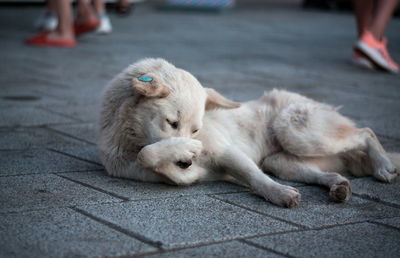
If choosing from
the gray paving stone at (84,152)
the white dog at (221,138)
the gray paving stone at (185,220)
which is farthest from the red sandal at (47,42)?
the gray paving stone at (185,220)

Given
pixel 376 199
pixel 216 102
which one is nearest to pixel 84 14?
pixel 216 102

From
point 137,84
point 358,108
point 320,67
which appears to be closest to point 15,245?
point 137,84

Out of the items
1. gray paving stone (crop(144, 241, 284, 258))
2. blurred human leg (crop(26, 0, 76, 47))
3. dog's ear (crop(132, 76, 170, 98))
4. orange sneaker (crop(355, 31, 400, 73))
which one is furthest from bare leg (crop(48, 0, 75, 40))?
gray paving stone (crop(144, 241, 284, 258))

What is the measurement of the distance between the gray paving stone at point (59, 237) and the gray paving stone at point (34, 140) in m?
1.55

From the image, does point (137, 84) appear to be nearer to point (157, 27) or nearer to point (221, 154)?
point (221, 154)

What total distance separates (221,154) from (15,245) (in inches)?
61.3

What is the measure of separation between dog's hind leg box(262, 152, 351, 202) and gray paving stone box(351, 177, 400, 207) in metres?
0.16

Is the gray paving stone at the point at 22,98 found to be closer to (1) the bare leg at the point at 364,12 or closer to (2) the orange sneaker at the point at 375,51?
(2) the orange sneaker at the point at 375,51

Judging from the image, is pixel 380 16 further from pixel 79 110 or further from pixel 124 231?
pixel 124 231

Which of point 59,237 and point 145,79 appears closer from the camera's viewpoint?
point 59,237

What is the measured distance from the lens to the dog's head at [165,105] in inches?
145

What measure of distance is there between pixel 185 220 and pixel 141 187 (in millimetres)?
653

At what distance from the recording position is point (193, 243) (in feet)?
9.36

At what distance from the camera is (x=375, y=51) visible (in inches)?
331
